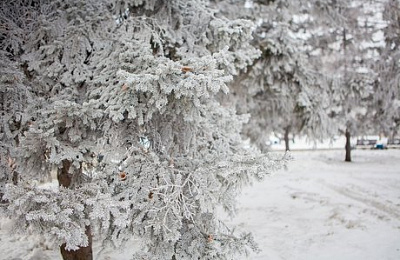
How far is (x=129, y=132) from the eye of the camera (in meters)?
3.61

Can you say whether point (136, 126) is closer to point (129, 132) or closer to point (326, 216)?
point (129, 132)

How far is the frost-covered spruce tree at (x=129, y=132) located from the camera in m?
2.97

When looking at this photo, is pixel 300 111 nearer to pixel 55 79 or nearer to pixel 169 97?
pixel 169 97

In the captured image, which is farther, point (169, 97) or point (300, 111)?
point (300, 111)

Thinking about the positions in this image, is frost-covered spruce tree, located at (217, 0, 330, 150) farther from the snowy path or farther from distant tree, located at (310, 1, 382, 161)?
distant tree, located at (310, 1, 382, 161)

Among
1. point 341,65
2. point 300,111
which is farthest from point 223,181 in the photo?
point 341,65

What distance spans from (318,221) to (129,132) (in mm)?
6422

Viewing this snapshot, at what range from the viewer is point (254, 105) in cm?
Answer: 721

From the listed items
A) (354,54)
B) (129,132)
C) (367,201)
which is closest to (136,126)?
(129,132)

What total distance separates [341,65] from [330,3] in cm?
850

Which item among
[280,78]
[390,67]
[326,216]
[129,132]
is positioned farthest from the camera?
[390,67]

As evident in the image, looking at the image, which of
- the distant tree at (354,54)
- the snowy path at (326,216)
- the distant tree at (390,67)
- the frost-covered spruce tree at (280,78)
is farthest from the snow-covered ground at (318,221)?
the distant tree at (390,67)

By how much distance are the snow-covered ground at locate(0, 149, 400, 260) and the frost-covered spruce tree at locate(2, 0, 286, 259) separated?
3.79 feet

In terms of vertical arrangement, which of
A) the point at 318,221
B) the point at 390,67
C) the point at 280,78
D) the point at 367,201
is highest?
the point at 390,67
